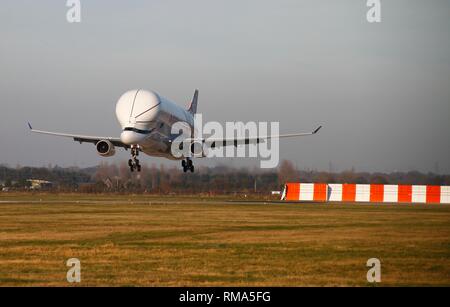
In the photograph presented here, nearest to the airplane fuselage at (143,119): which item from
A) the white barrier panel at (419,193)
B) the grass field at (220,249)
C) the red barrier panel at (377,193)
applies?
the grass field at (220,249)

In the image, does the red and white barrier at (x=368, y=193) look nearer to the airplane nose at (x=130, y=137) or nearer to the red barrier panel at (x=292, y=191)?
the red barrier panel at (x=292, y=191)

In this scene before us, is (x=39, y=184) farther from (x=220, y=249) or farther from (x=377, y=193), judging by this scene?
(x=220, y=249)

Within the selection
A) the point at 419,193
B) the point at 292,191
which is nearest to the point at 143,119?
the point at 292,191

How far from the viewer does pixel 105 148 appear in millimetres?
56750

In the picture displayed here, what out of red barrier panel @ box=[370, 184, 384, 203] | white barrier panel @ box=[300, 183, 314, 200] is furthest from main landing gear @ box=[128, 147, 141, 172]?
red barrier panel @ box=[370, 184, 384, 203]

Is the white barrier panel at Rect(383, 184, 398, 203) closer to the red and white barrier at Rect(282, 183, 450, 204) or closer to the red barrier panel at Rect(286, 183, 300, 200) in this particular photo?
the red and white barrier at Rect(282, 183, 450, 204)

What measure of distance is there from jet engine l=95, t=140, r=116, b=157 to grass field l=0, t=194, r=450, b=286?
793 inches

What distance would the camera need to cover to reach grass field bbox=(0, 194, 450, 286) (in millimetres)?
17094

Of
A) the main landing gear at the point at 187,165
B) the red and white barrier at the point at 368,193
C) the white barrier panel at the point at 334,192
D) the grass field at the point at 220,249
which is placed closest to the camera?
the grass field at the point at 220,249

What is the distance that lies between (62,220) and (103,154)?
2411cm

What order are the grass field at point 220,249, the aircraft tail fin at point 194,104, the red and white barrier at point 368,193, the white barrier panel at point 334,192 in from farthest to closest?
the aircraft tail fin at point 194,104 < the white barrier panel at point 334,192 < the red and white barrier at point 368,193 < the grass field at point 220,249

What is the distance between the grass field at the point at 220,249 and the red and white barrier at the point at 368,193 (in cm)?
2631

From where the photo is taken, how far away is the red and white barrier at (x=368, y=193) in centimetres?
6244
